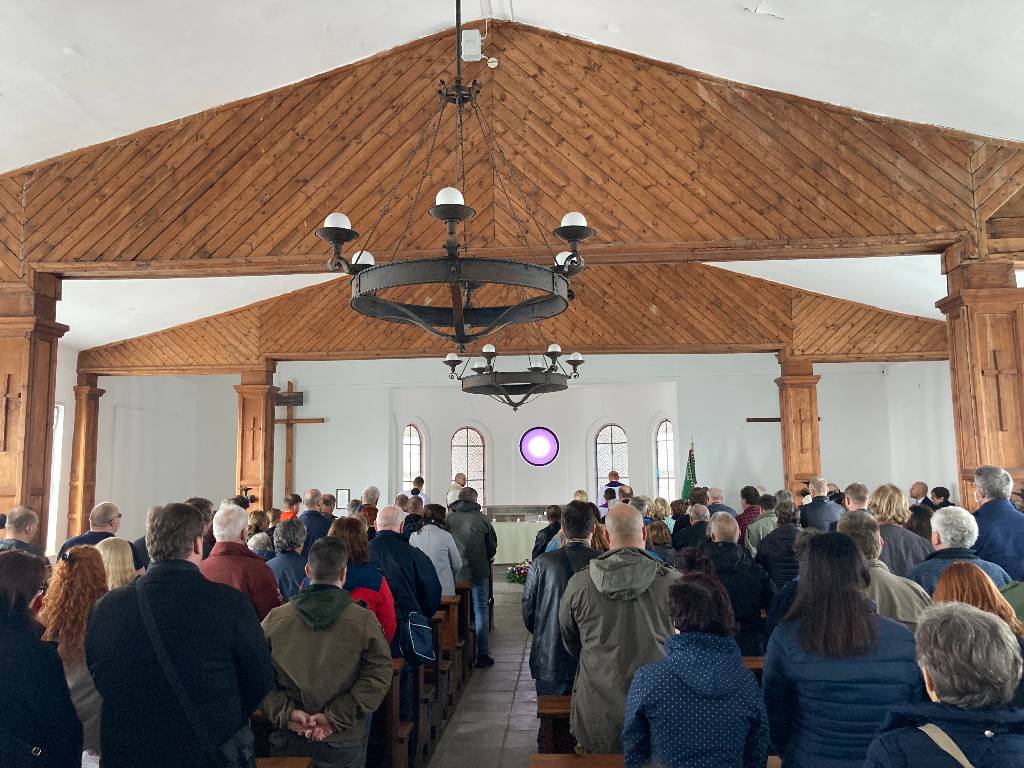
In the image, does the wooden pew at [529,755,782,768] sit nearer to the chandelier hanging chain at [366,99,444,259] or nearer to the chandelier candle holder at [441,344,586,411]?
the chandelier hanging chain at [366,99,444,259]

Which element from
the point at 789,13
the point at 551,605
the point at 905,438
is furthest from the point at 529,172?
the point at 905,438

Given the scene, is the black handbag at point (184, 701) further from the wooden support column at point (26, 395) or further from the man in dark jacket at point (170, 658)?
the wooden support column at point (26, 395)

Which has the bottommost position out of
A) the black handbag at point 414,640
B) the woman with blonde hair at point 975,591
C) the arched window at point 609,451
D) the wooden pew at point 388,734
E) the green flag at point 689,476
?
the wooden pew at point 388,734

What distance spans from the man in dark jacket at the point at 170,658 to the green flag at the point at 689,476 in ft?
36.6

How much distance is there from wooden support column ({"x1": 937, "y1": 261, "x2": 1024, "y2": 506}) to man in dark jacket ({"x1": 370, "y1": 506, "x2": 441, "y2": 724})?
4.08 metres

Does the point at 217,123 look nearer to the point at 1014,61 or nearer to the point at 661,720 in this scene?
the point at 1014,61

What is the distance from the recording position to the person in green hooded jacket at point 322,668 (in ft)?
8.91

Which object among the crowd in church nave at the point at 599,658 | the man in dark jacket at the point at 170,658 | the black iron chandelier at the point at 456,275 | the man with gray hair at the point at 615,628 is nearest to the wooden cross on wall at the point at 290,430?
the black iron chandelier at the point at 456,275

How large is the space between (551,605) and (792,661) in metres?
1.57

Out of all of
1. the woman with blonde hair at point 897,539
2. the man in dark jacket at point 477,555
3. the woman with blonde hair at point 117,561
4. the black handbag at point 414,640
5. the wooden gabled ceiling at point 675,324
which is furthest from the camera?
the wooden gabled ceiling at point 675,324

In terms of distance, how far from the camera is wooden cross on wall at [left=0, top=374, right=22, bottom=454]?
6.16 m

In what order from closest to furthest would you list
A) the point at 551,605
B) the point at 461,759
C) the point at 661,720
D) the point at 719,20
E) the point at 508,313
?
the point at 661,720 < the point at 551,605 < the point at 508,313 < the point at 461,759 < the point at 719,20

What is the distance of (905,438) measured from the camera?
44.3 ft

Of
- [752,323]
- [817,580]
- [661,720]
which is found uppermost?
[752,323]
